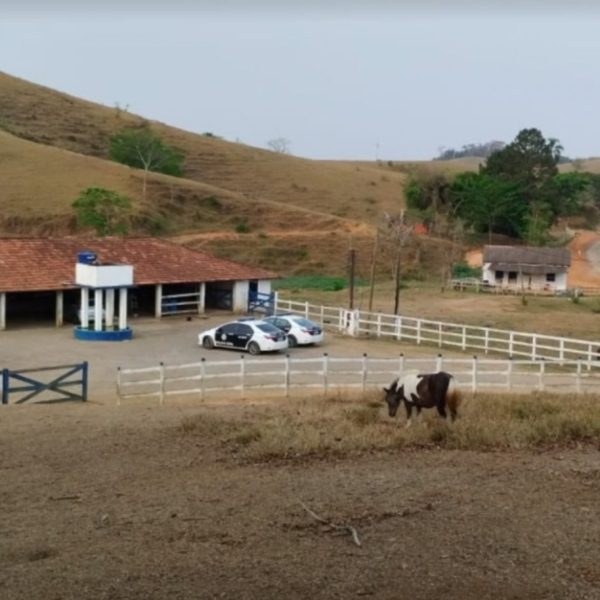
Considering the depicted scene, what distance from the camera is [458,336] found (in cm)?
3025

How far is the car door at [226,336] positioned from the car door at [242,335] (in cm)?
9

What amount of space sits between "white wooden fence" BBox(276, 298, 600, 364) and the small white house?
26.5m

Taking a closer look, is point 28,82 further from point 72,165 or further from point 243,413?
point 243,413

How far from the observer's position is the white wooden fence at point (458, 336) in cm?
2728

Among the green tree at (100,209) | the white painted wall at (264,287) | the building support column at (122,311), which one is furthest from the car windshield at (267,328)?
the green tree at (100,209)

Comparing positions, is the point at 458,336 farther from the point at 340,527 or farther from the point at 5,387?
the point at 340,527

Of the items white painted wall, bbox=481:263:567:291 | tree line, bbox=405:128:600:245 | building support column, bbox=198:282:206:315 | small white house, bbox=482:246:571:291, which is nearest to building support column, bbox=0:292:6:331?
building support column, bbox=198:282:206:315

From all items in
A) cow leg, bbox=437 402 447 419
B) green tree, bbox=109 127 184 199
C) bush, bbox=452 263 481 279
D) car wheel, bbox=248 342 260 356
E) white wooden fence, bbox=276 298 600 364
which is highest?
green tree, bbox=109 127 184 199

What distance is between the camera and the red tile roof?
32.2 m

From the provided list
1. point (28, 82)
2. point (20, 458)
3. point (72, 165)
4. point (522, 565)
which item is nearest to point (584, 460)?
point (522, 565)

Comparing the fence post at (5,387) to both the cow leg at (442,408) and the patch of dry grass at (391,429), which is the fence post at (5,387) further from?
the cow leg at (442,408)

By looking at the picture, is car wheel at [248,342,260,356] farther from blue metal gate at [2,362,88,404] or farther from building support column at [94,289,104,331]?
blue metal gate at [2,362,88,404]

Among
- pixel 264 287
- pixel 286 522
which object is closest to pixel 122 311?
pixel 264 287

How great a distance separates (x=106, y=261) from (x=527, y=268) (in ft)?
106
